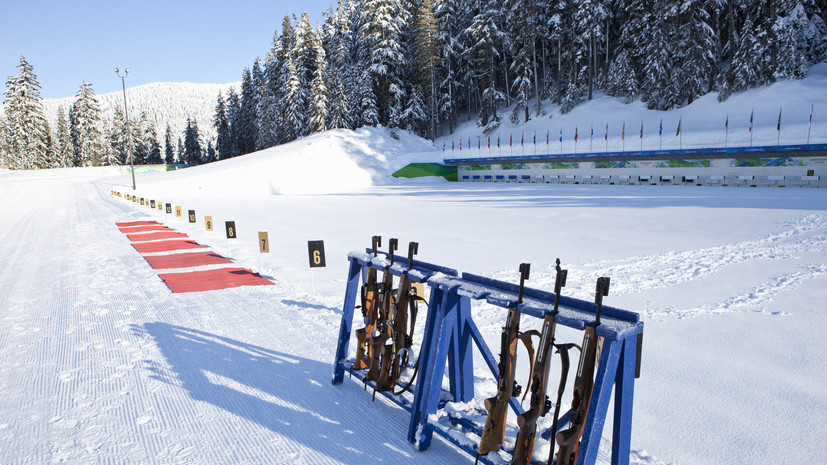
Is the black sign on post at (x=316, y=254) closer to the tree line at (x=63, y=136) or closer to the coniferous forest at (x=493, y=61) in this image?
the coniferous forest at (x=493, y=61)

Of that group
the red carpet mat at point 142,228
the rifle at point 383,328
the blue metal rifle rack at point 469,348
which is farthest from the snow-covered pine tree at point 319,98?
the rifle at point 383,328

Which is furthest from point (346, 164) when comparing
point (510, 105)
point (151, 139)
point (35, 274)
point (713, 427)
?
point (151, 139)

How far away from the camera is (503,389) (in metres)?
2.95

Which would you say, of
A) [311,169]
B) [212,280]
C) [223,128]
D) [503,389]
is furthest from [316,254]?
[223,128]

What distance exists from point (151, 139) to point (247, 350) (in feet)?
307

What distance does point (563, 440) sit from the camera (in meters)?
2.52

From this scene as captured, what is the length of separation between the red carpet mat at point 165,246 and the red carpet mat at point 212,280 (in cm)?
325

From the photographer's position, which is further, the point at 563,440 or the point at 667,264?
the point at 667,264

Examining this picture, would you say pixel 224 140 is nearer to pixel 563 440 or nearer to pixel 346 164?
pixel 346 164

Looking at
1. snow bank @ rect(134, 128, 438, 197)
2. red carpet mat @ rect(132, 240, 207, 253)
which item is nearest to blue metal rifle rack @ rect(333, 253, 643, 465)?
red carpet mat @ rect(132, 240, 207, 253)

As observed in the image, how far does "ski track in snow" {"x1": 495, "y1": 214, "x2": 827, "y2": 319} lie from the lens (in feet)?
21.3

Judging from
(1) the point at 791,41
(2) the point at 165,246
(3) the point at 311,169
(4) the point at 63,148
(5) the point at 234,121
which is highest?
(5) the point at 234,121

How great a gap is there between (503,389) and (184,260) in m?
9.66

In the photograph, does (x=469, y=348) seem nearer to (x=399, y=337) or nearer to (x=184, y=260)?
(x=399, y=337)
